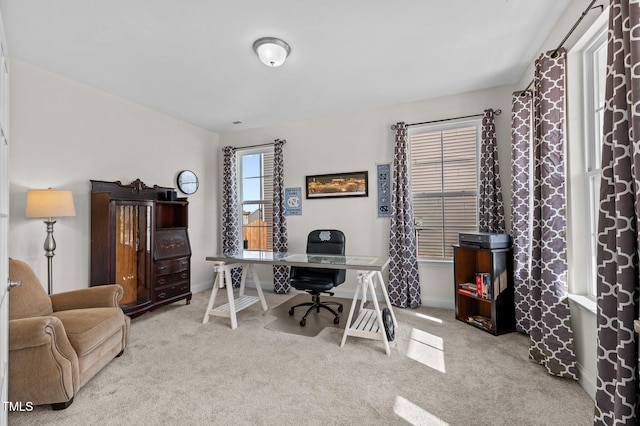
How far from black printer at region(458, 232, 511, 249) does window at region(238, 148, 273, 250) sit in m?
3.02

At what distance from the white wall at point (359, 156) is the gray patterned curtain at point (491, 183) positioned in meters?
0.16

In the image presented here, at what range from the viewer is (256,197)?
16.4 feet

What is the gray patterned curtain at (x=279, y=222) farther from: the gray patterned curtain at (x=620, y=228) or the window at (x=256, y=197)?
the gray patterned curtain at (x=620, y=228)

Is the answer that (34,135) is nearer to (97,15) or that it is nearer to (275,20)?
(97,15)

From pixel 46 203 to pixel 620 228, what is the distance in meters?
4.02

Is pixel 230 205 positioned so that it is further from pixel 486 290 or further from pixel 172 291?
pixel 486 290

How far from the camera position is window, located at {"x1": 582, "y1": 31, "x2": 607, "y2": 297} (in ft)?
6.51

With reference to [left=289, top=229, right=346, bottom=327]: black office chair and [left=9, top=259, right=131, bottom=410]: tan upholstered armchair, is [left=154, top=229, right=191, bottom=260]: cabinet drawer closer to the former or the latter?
[left=9, top=259, right=131, bottom=410]: tan upholstered armchair

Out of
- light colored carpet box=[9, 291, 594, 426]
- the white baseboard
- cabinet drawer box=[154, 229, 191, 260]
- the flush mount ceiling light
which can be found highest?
the flush mount ceiling light

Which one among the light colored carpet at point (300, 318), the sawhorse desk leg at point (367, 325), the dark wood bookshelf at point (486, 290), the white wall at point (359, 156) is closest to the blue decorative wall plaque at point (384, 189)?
the white wall at point (359, 156)

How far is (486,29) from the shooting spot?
93.4 inches

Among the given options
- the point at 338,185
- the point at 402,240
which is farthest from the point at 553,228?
the point at 338,185

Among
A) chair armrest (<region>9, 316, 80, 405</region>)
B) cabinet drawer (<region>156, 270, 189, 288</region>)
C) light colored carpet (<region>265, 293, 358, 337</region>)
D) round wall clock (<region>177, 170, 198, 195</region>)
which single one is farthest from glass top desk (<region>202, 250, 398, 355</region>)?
round wall clock (<region>177, 170, 198, 195</region>)

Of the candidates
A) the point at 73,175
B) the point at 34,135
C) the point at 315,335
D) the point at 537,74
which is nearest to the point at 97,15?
the point at 34,135
